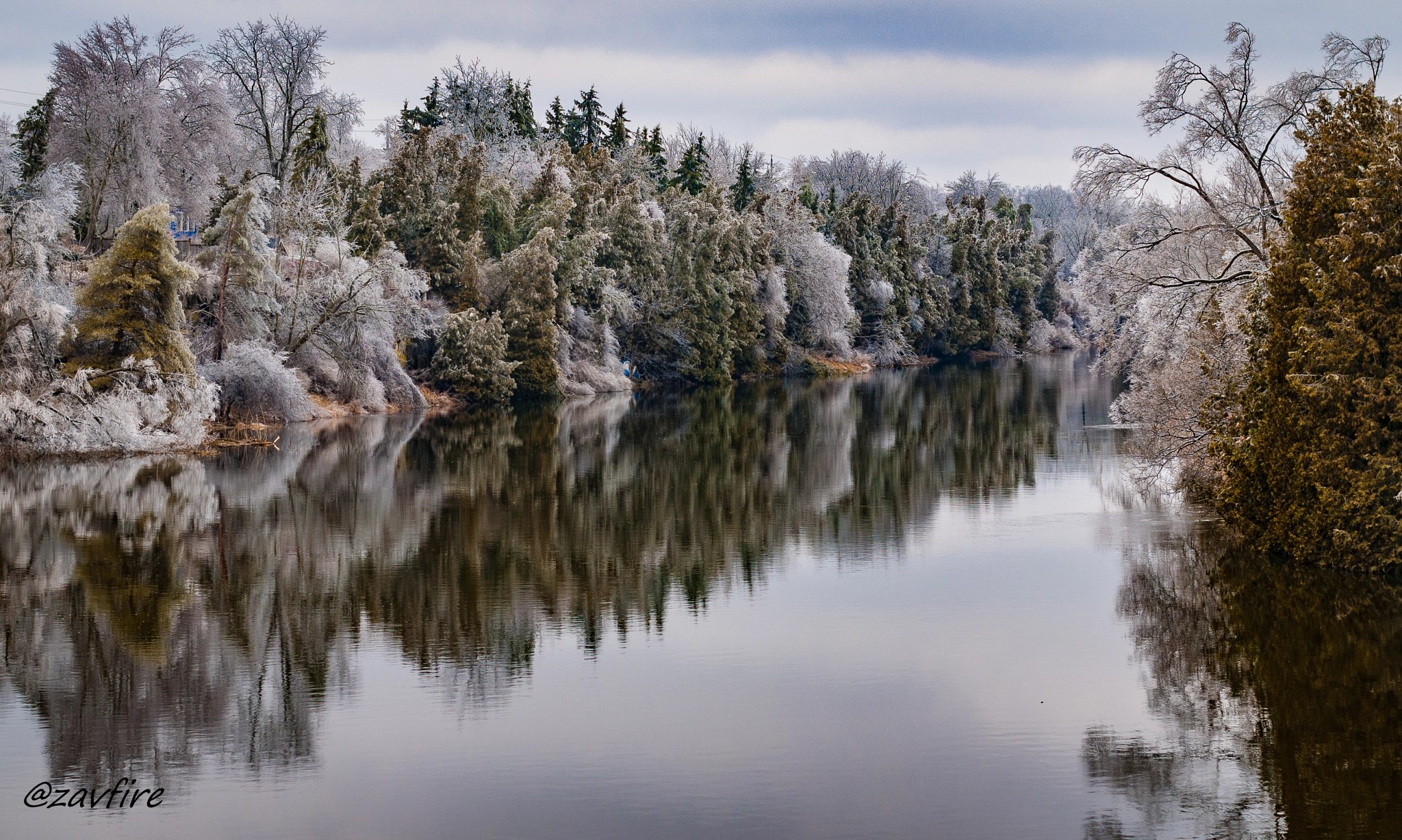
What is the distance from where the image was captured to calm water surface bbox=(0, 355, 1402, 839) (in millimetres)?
8766

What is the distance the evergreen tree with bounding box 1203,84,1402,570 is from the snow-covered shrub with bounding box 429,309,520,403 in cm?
3366

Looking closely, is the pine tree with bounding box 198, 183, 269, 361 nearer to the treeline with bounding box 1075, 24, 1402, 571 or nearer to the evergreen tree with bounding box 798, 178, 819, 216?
the treeline with bounding box 1075, 24, 1402, 571

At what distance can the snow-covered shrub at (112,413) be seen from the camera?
88.4 feet

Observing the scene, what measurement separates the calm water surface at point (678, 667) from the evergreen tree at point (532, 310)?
85.1 feet

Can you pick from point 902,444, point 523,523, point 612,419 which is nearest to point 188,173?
point 612,419

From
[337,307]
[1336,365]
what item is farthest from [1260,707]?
[337,307]

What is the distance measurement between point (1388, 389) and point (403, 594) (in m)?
12.1

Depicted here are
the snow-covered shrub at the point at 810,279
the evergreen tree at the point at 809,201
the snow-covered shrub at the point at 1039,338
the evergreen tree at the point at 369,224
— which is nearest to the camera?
the evergreen tree at the point at 369,224

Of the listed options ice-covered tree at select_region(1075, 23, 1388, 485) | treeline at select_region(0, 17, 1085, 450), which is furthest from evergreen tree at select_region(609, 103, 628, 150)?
ice-covered tree at select_region(1075, 23, 1388, 485)

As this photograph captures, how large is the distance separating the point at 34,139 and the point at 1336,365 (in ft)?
177

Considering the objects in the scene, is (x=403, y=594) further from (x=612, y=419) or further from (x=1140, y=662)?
(x=612, y=419)

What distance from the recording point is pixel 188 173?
49656 millimetres

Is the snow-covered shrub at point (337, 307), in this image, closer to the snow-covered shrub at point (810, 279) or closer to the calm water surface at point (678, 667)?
the calm water surface at point (678, 667)

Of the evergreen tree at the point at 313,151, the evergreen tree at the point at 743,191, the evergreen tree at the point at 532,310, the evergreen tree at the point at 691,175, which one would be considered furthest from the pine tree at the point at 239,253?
the evergreen tree at the point at 743,191
